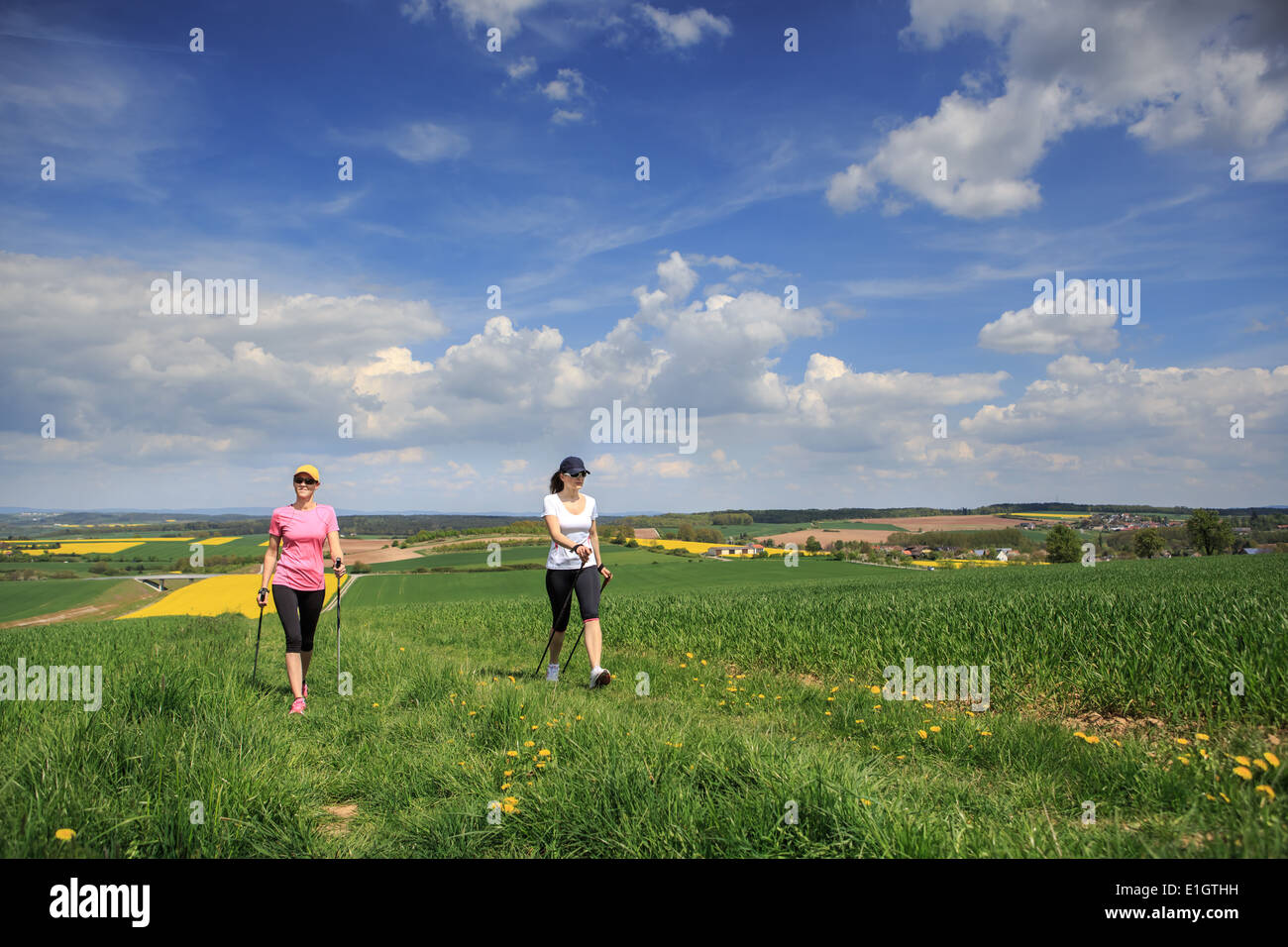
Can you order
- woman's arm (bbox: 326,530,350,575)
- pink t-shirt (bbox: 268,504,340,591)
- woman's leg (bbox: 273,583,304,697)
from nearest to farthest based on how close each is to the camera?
woman's leg (bbox: 273,583,304,697), pink t-shirt (bbox: 268,504,340,591), woman's arm (bbox: 326,530,350,575)

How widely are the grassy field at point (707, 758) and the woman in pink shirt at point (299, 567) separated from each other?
601mm

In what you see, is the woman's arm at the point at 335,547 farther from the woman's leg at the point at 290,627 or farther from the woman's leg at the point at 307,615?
the woman's leg at the point at 290,627

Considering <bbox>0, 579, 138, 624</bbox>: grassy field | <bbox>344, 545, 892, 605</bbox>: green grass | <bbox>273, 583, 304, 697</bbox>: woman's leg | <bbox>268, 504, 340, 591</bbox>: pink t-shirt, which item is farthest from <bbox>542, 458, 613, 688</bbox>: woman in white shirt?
<bbox>0, 579, 138, 624</bbox>: grassy field

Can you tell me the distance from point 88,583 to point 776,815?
64.3 m

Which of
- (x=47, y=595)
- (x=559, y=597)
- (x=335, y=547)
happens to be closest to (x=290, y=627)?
(x=335, y=547)

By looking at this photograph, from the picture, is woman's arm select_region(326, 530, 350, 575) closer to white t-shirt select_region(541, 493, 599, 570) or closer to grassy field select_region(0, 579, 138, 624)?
white t-shirt select_region(541, 493, 599, 570)

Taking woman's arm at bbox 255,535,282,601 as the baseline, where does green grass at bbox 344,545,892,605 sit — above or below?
below

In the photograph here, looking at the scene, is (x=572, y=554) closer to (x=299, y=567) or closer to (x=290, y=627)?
(x=299, y=567)

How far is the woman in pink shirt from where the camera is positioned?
6.52 metres

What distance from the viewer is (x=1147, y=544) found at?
8119 cm
